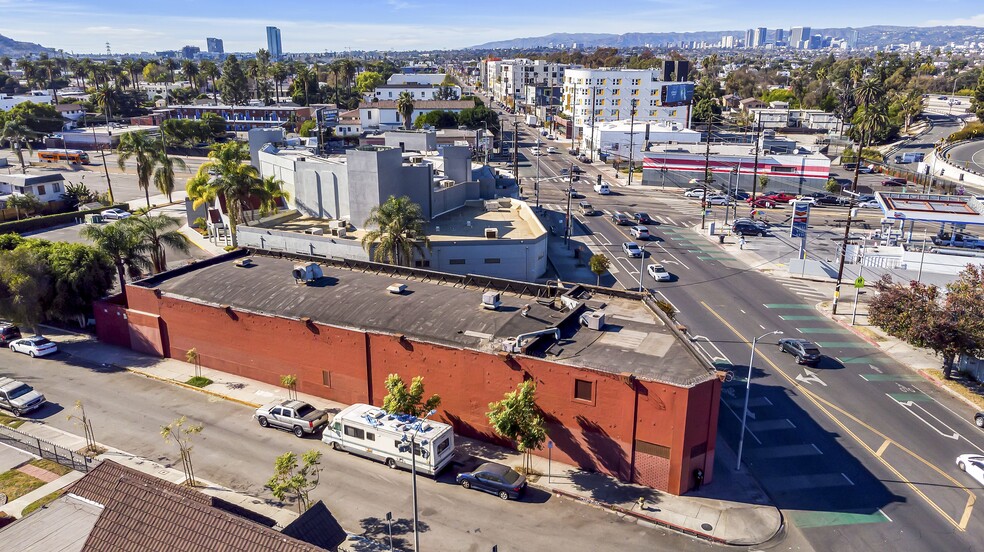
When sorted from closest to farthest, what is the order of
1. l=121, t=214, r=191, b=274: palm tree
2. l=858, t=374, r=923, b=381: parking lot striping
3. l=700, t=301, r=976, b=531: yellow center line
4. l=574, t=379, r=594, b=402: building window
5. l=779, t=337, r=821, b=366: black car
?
l=700, t=301, r=976, b=531: yellow center line, l=574, t=379, r=594, b=402: building window, l=858, t=374, r=923, b=381: parking lot striping, l=779, t=337, r=821, b=366: black car, l=121, t=214, r=191, b=274: palm tree

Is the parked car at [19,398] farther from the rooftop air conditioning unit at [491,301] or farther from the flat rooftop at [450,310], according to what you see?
the rooftop air conditioning unit at [491,301]

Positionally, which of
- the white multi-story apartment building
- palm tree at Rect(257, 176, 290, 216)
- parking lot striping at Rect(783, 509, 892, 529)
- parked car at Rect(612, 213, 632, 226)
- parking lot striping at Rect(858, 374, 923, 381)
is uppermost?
the white multi-story apartment building

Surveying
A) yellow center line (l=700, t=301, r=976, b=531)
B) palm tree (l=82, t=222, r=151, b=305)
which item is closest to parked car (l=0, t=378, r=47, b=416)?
palm tree (l=82, t=222, r=151, b=305)

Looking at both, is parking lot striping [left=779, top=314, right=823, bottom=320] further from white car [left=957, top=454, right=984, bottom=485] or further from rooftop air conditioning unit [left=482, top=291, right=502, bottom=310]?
rooftop air conditioning unit [left=482, top=291, right=502, bottom=310]

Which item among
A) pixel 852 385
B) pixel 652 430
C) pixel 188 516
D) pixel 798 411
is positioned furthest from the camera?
pixel 852 385

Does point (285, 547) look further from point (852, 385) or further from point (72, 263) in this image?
point (72, 263)

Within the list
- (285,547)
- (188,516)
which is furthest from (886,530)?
(188,516)

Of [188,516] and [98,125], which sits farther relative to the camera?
[98,125]
